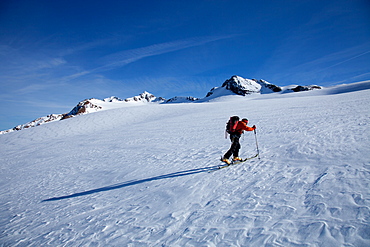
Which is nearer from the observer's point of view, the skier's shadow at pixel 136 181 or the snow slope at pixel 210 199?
the snow slope at pixel 210 199

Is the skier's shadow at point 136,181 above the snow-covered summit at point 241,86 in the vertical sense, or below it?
below

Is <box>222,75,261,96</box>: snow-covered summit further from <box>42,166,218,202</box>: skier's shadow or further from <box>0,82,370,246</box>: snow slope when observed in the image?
<box>42,166,218,202</box>: skier's shadow

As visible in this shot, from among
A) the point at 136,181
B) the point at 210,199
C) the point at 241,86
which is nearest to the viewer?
the point at 210,199

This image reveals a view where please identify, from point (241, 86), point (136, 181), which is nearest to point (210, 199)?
point (136, 181)

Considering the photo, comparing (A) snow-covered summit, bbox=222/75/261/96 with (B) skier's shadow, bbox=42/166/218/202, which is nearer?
(B) skier's shadow, bbox=42/166/218/202

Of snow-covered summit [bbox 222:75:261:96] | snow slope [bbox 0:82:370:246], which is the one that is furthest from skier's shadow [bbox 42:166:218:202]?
snow-covered summit [bbox 222:75:261:96]

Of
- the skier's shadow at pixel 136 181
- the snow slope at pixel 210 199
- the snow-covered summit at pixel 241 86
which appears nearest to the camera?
the snow slope at pixel 210 199

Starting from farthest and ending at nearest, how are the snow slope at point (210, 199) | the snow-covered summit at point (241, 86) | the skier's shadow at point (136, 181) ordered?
the snow-covered summit at point (241, 86) < the skier's shadow at point (136, 181) < the snow slope at point (210, 199)

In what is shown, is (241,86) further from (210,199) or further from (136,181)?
(210,199)

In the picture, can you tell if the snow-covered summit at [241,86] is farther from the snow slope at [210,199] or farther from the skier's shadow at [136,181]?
the skier's shadow at [136,181]

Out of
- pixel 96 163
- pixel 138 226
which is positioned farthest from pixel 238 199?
pixel 96 163

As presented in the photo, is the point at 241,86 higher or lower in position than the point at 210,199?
higher

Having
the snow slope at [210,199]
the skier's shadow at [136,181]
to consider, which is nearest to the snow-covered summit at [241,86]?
the snow slope at [210,199]

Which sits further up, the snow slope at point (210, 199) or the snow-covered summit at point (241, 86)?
the snow-covered summit at point (241, 86)
